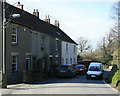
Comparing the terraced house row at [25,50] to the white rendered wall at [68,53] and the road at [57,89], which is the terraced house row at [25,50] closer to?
the road at [57,89]

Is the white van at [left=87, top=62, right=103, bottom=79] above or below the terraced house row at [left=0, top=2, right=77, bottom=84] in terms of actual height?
below

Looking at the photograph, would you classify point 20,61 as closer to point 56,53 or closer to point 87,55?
point 56,53

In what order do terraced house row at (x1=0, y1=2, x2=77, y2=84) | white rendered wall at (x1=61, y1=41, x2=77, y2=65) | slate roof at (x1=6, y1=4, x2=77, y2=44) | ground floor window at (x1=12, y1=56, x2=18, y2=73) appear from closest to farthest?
terraced house row at (x1=0, y1=2, x2=77, y2=84) < ground floor window at (x1=12, y1=56, x2=18, y2=73) < slate roof at (x1=6, y1=4, x2=77, y2=44) < white rendered wall at (x1=61, y1=41, x2=77, y2=65)

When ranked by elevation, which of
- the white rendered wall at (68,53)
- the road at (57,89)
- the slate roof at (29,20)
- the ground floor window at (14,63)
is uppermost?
the slate roof at (29,20)

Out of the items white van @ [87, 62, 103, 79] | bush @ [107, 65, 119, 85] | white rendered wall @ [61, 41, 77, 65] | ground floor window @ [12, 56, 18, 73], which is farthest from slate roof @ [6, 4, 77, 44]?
bush @ [107, 65, 119, 85]

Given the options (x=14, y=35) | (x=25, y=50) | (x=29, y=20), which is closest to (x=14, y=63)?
(x=25, y=50)

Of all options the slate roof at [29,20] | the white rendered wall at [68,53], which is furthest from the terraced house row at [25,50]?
the white rendered wall at [68,53]

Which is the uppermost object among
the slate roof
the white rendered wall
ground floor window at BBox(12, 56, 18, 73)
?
the slate roof

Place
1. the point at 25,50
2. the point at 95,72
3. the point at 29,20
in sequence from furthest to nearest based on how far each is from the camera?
the point at 29,20, the point at 95,72, the point at 25,50

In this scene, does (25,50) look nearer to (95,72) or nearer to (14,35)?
(14,35)

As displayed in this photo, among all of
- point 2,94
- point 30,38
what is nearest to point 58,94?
point 2,94

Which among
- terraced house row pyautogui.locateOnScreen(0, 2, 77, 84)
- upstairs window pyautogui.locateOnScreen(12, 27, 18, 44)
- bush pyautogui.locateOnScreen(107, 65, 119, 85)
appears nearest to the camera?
bush pyautogui.locateOnScreen(107, 65, 119, 85)

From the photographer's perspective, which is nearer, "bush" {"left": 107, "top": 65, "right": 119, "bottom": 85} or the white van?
"bush" {"left": 107, "top": 65, "right": 119, "bottom": 85}

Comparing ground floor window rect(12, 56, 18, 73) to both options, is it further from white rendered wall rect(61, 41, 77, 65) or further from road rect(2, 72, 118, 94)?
white rendered wall rect(61, 41, 77, 65)
